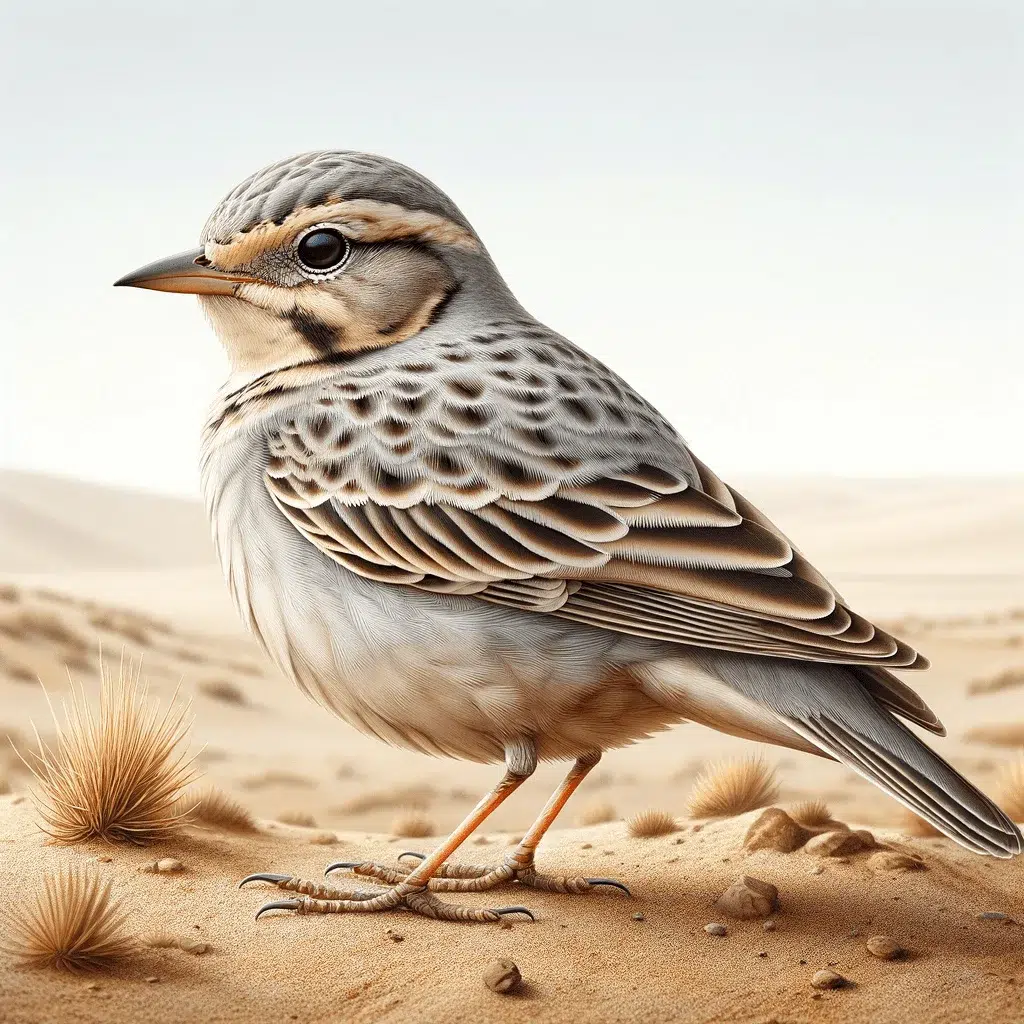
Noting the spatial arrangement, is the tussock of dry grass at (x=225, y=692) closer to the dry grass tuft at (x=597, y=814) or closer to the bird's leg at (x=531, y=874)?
the dry grass tuft at (x=597, y=814)

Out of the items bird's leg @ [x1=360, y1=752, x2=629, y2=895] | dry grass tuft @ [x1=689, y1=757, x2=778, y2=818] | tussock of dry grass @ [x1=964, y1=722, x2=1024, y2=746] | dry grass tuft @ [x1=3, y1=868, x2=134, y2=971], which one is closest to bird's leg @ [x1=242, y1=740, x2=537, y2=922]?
bird's leg @ [x1=360, y1=752, x2=629, y2=895]

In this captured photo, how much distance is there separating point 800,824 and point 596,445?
290cm

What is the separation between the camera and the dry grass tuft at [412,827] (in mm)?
7965

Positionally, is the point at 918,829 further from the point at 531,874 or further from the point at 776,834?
the point at 531,874

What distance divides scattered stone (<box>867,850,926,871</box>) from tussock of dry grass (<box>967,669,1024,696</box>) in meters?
9.53

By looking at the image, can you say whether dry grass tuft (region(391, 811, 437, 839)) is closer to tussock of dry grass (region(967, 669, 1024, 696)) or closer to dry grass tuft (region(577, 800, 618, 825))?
dry grass tuft (region(577, 800, 618, 825))

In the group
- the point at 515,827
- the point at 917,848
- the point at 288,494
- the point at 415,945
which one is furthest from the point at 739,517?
the point at 515,827

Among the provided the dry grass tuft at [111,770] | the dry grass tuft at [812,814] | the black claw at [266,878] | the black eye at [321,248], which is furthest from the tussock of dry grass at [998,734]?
the black eye at [321,248]

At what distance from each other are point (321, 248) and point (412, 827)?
3927 mm

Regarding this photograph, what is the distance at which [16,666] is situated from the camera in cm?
1257

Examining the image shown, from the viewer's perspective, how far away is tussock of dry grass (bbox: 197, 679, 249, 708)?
13.8 m

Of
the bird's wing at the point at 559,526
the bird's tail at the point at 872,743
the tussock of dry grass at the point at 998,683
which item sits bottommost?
the tussock of dry grass at the point at 998,683

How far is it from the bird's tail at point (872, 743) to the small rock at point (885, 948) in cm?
93

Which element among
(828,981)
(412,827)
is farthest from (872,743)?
(412,827)
